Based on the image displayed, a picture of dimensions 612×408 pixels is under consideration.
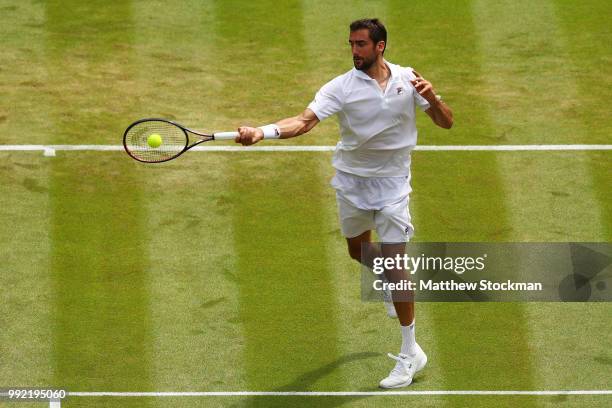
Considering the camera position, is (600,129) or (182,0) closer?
(600,129)

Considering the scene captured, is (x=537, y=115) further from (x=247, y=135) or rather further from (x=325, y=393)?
(x=247, y=135)

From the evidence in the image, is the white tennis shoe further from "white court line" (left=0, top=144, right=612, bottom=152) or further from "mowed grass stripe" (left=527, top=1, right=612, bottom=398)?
"white court line" (left=0, top=144, right=612, bottom=152)

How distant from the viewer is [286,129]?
1026 centimetres

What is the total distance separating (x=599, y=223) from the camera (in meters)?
12.8

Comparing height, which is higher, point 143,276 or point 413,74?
point 413,74

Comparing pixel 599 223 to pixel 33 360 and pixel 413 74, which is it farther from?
pixel 33 360

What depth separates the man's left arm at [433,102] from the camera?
10352 millimetres

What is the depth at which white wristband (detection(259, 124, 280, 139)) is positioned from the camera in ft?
33.2

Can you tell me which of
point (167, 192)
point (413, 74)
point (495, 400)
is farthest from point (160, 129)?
point (495, 400)

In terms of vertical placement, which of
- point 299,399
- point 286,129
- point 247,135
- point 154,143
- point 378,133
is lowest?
point 299,399

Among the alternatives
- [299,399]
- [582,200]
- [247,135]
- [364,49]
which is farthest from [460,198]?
[247,135]

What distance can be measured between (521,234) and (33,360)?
14.7 ft

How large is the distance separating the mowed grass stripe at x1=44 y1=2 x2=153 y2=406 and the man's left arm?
113 inches

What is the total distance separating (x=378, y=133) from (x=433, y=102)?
47 centimetres
